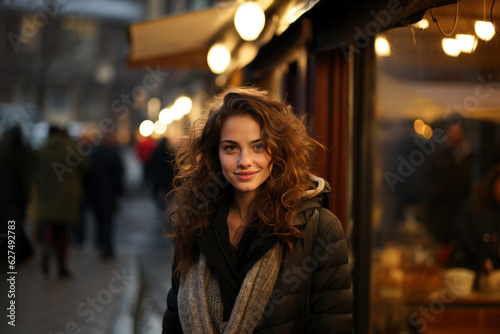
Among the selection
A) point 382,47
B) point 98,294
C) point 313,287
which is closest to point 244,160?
point 313,287

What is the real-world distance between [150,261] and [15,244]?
4325 millimetres

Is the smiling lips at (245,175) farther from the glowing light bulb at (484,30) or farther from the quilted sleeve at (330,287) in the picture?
the glowing light bulb at (484,30)

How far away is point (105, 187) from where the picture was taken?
31.9ft

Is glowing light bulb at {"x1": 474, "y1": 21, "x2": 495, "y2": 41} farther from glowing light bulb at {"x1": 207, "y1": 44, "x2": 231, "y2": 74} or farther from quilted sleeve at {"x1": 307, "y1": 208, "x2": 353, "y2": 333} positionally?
glowing light bulb at {"x1": 207, "y1": 44, "x2": 231, "y2": 74}

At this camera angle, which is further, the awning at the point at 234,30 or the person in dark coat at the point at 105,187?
the person in dark coat at the point at 105,187

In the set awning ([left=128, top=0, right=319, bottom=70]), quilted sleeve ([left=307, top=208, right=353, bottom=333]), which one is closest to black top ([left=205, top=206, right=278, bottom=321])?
quilted sleeve ([left=307, top=208, right=353, bottom=333])

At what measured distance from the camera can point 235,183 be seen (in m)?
2.41

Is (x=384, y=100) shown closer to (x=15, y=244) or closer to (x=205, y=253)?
(x=205, y=253)

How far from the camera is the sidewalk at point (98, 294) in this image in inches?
224

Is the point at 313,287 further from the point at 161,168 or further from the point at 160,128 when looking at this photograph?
the point at 160,128

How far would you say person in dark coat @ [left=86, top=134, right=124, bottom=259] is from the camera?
31.3 ft

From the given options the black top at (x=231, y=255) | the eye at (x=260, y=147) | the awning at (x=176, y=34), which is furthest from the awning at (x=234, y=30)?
the black top at (x=231, y=255)

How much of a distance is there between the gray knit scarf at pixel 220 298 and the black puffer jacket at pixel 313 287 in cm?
4

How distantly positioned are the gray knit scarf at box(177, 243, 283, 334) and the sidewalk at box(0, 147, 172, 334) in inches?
64.2
